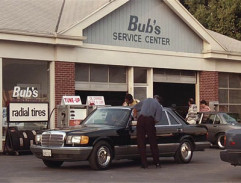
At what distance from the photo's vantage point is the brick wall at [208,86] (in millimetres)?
24797

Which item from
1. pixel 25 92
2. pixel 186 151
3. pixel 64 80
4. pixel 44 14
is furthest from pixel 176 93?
pixel 186 151

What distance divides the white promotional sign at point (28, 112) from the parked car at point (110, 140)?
4.34 metres

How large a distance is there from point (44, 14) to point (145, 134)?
31.8ft

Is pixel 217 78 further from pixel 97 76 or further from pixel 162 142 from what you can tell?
pixel 162 142

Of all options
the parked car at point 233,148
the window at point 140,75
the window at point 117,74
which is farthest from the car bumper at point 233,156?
the window at point 140,75

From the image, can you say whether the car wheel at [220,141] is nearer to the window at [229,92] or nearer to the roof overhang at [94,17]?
the window at [229,92]

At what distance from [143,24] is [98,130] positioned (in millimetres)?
10388

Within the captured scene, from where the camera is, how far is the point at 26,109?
59.7 ft

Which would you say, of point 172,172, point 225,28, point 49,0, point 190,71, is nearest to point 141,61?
point 190,71

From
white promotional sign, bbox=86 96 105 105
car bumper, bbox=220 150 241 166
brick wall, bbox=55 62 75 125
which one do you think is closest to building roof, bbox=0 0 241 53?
brick wall, bbox=55 62 75 125

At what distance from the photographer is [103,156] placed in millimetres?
12883

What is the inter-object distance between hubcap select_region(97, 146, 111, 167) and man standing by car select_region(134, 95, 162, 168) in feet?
2.86

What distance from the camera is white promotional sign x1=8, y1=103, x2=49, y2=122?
17.9 m

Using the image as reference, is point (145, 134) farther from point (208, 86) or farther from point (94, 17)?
point (208, 86)
